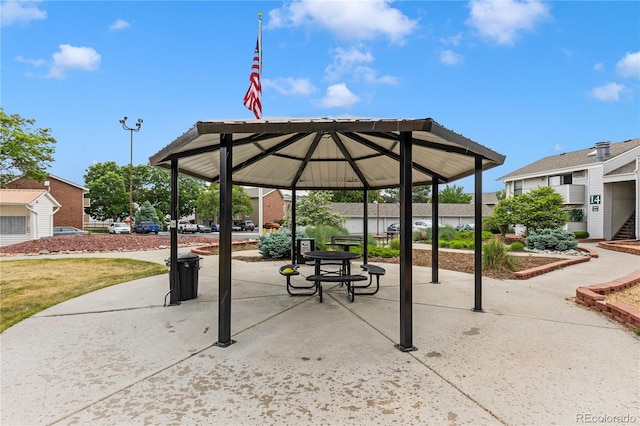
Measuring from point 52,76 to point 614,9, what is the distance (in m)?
23.2

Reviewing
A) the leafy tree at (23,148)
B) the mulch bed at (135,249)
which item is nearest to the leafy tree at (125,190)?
the leafy tree at (23,148)

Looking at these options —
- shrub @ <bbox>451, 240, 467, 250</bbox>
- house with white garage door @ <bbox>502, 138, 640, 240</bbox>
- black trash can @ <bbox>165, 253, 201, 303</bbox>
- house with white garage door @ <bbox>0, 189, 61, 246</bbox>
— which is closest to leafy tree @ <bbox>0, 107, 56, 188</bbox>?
house with white garage door @ <bbox>0, 189, 61, 246</bbox>

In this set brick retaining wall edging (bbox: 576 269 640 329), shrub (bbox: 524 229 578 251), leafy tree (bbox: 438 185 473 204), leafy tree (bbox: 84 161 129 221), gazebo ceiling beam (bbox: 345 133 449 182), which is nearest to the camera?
brick retaining wall edging (bbox: 576 269 640 329)

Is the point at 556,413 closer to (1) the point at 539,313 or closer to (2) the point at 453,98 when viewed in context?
(1) the point at 539,313

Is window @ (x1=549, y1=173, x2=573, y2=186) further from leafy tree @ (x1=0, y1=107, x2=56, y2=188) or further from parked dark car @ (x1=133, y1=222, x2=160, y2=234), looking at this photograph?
leafy tree @ (x1=0, y1=107, x2=56, y2=188)

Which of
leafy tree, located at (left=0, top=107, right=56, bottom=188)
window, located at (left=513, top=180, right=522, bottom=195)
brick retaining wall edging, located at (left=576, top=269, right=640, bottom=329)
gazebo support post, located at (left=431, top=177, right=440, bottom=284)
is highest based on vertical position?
leafy tree, located at (left=0, top=107, right=56, bottom=188)

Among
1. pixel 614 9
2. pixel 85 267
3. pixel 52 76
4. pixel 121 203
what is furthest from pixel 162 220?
pixel 614 9

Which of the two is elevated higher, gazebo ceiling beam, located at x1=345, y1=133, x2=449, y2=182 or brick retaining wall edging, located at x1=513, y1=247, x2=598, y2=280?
gazebo ceiling beam, located at x1=345, y1=133, x2=449, y2=182

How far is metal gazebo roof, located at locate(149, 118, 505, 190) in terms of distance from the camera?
3.55 metres

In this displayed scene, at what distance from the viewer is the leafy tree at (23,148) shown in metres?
24.2

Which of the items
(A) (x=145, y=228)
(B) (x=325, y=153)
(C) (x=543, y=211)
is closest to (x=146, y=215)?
(A) (x=145, y=228)

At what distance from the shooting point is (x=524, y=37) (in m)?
13.2

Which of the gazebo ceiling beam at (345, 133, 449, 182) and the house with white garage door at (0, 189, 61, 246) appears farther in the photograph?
the house with white garage door at (0, 189, 61, 246)

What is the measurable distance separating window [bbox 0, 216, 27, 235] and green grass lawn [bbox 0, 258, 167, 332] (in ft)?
34.3
